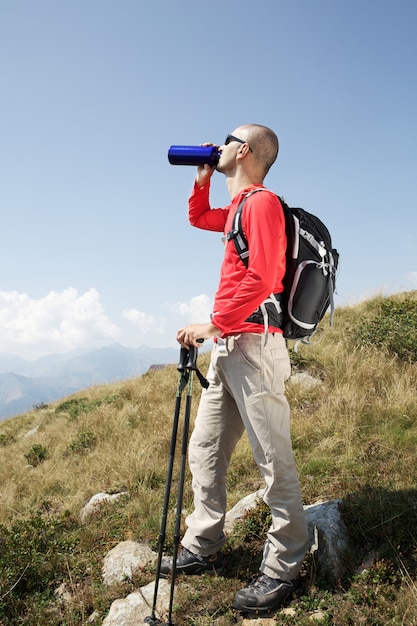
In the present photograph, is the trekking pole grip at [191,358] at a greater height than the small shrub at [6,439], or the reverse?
the trekking pole grip at [191,358]

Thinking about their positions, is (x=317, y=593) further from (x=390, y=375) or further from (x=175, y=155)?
(x=390, y=375)

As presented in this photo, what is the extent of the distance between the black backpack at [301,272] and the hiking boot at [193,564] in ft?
6.13

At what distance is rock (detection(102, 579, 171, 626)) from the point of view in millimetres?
3053

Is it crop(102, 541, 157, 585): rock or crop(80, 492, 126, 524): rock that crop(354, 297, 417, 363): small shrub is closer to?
crop(80, 492, 126, 524): rock

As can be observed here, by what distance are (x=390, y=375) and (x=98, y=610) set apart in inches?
190

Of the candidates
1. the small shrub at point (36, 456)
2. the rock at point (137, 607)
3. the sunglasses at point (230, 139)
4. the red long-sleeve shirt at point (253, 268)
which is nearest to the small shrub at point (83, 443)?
the small shrub at point (36, 456)

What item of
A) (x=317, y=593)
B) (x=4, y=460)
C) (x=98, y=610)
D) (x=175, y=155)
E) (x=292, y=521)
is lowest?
(x=4, y=460)

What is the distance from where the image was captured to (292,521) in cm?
295

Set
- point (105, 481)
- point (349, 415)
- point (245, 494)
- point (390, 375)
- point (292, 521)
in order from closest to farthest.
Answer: point (292, 521) → point (245, 494) → point (349, 415) → point (105, 481) → point (390, 375)

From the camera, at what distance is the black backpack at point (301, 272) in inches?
116

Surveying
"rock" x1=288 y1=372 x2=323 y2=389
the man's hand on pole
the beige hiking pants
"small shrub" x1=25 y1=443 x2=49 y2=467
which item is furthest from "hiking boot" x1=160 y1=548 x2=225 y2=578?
"small shrub" x1=25 y1=443 x2=49 y2=467

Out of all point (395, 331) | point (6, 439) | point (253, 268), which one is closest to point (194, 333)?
point (253, 268)

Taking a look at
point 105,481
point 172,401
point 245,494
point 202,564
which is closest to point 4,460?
point 172,401

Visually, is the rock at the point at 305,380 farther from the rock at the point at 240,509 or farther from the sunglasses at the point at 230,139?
the sunglasses at the point at 230,139
